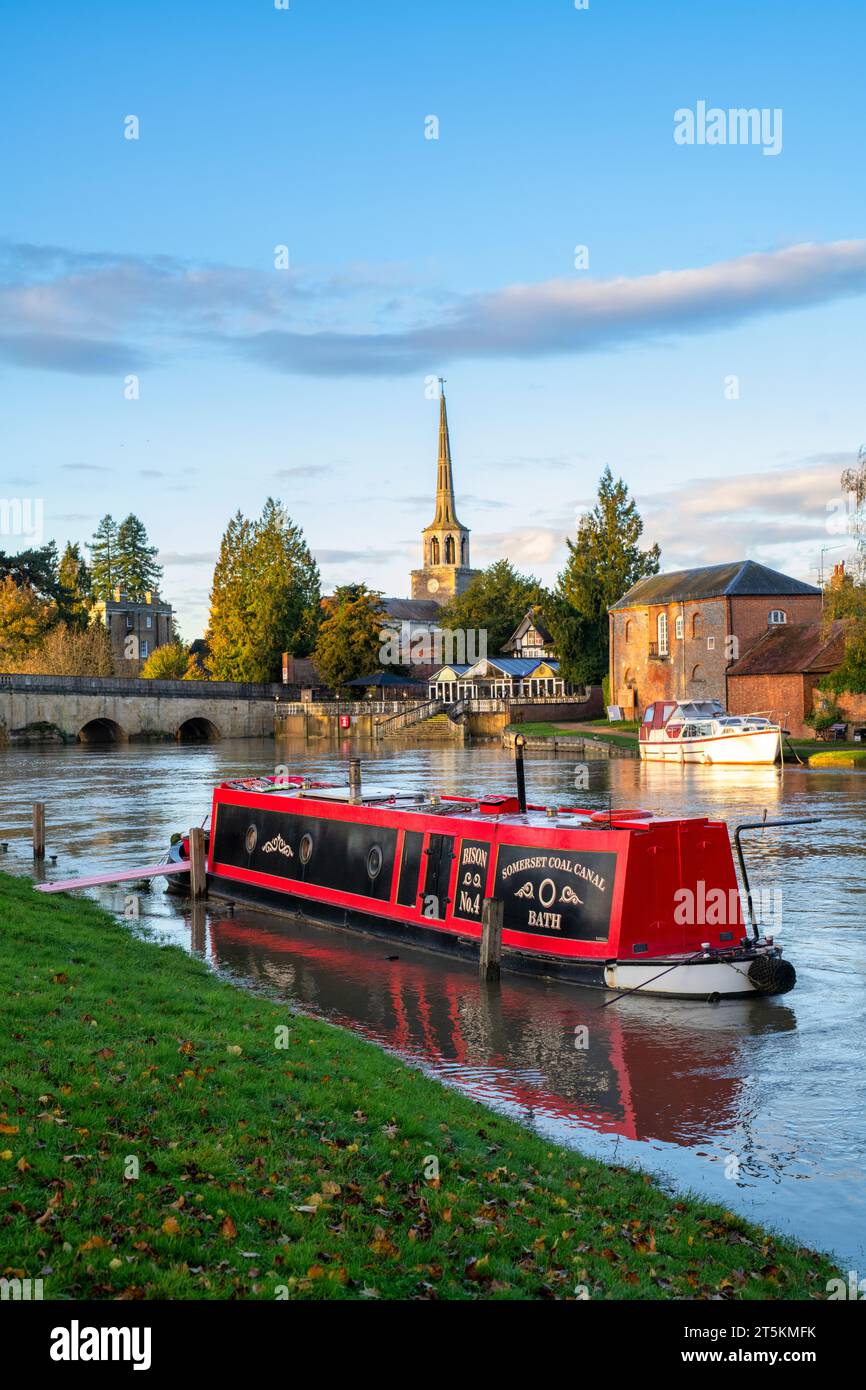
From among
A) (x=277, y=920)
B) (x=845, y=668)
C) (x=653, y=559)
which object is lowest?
(x=277, y=920)

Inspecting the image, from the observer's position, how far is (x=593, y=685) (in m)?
88.4

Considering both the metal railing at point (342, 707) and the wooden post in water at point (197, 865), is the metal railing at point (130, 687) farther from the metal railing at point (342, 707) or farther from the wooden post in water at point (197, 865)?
the wooden post in water at point (197, 865)

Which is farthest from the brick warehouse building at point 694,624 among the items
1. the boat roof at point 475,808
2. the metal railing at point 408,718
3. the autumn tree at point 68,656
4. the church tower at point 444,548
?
the church tower at point 444,548

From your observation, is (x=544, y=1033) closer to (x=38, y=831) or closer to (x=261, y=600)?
(x=38, y=831)

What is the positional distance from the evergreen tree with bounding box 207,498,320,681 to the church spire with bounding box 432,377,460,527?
62.5 metres

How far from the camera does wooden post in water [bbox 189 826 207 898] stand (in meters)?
22.4

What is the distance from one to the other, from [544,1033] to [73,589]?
110 meters

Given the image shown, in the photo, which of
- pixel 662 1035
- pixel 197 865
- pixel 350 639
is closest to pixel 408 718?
pixel 350 639

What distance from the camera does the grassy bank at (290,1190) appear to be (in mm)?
6082

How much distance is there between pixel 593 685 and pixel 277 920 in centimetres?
6869

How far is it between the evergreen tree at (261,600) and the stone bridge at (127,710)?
8.33 metres

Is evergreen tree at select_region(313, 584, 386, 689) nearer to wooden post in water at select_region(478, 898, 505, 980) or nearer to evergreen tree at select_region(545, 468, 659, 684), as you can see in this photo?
evergreen tree at select_region(545, 468, 659, 684)
